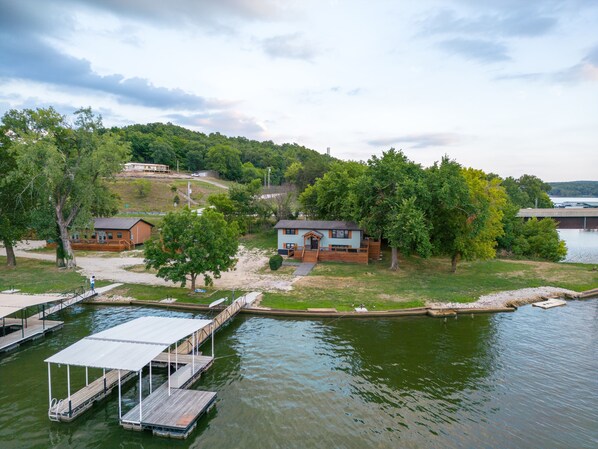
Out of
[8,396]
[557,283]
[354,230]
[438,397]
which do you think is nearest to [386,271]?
[354,230]

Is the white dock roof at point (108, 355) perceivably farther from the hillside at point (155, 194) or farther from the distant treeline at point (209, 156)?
the distant treeline at point (209, 156)

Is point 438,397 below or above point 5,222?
below

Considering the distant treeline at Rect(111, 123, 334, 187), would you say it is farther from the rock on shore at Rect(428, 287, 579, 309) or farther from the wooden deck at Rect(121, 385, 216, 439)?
the wooden deck at Rect(121, 385, 216, 439)

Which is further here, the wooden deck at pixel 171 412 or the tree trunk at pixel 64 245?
the tree trunk at pixel 64 245

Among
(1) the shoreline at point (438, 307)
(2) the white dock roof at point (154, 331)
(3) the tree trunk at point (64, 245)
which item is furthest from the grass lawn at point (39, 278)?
(2) the white dock roof at point (154, 331)

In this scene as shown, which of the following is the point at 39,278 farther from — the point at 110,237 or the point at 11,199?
the point at 110,237

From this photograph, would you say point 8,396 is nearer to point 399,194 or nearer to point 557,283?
point 399,194

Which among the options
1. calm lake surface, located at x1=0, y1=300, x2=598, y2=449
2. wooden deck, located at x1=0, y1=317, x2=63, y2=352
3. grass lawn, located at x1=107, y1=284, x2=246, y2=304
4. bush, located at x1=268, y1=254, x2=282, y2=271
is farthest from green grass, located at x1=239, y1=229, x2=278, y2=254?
wooden deck, located at x1=0, y1=317, x2=63, y2=352
